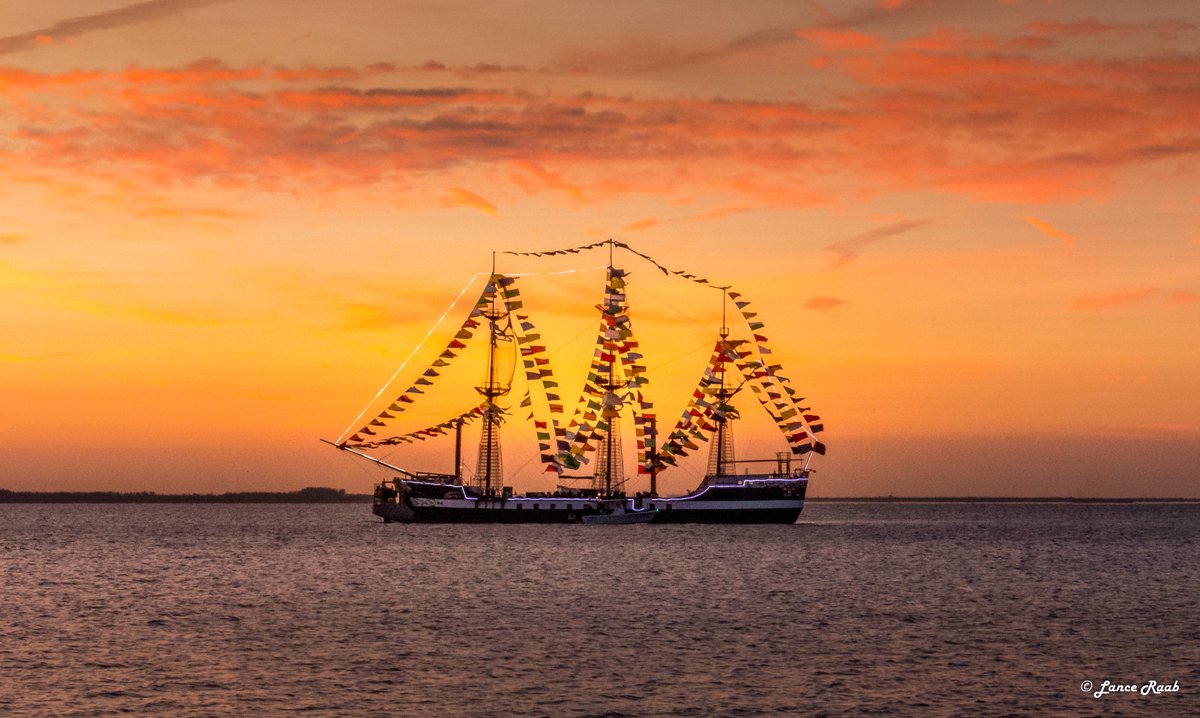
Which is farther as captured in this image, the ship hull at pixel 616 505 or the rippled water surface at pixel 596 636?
the ship hull at pixel 616 505

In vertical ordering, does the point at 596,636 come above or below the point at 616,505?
below

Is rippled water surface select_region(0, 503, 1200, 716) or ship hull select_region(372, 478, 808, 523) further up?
ship hull select_region(372, 478, 808, 523)

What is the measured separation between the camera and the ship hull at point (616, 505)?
17512 centimetres

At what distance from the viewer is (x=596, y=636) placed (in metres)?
60.1

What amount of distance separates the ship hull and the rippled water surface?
5453 centimetres

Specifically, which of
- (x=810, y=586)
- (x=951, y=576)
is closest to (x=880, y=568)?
(x=951, y=576)

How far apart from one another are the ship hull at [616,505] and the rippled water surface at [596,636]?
54.5 m

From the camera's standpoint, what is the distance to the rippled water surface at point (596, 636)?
43.9m

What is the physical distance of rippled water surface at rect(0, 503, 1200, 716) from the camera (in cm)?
4388

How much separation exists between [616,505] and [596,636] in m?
120

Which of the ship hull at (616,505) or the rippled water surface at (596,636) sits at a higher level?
the ship hull at (616,505)

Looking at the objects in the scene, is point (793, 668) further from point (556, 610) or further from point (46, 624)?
point (46, 624)

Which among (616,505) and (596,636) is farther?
(616,505)

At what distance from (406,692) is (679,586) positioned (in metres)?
43.1
